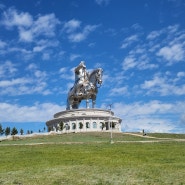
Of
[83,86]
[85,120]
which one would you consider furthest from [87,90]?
[85,120]

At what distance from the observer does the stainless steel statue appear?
95.0 metres

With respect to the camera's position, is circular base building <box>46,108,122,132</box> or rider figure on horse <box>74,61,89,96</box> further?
rider figure on horse <box>74,61,89,96</box>

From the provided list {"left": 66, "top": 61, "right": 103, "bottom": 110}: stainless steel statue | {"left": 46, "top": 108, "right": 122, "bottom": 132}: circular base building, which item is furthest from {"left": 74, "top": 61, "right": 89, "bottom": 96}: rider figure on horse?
{"left": 46, "top": 108, "right": 122, "bottom": 132}: circular base building

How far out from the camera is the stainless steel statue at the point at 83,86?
95.0 m

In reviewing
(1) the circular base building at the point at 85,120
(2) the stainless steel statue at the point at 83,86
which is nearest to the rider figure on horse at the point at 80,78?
(2) the stainless steel statue at the point at 83,86

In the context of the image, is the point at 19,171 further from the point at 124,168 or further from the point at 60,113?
the point at 60,113

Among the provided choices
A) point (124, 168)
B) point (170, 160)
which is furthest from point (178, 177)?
point (170, 160)

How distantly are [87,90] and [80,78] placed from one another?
423cm

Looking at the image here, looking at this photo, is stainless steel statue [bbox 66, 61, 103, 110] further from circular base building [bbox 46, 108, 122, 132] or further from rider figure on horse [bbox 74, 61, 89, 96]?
circular base building [bbox 46, 108, 122, 132]

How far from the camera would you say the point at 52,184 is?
18.8m

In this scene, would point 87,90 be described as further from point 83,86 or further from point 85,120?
point 85,120

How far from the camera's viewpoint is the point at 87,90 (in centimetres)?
9512

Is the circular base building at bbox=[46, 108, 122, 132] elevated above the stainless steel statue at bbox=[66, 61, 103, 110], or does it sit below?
below

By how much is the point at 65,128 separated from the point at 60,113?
5.56 metres
